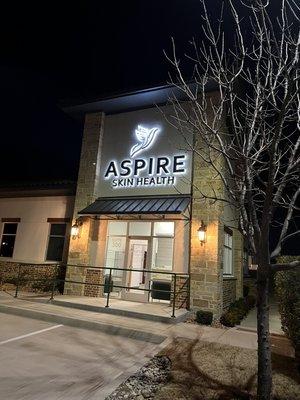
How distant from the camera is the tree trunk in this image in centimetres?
379

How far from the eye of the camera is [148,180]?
11.7 metres

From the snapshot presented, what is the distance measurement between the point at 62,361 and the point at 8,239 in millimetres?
10770

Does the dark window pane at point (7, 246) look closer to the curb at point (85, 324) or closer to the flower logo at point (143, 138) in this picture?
the curb at point (85, 324)

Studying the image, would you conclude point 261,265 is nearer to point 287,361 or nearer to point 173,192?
point 287,361

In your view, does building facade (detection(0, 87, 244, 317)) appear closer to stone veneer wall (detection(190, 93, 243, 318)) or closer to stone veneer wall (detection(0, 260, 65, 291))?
stone veneer wall (detection(190, 93, 243, 318))

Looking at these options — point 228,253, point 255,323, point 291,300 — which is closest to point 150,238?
point 228,253

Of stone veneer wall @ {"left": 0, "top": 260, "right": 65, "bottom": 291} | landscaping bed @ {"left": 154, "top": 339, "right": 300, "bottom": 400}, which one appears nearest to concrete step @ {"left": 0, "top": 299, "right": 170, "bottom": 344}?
landscaping bed @ {"left": 154, "top": 339, "right": 300, "bottom": 400}

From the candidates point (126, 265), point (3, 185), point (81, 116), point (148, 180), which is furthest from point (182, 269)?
point (3, 185)

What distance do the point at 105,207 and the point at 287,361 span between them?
746 cm

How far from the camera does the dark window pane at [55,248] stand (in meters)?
13.5

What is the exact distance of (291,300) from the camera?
559cm

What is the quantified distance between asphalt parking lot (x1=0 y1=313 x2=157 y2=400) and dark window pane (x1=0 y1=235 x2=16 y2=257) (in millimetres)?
7164

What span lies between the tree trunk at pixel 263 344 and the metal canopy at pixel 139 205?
5.61 metres

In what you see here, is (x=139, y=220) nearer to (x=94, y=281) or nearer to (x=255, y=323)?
(x=94, y=281)
